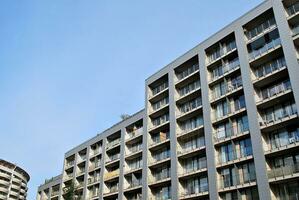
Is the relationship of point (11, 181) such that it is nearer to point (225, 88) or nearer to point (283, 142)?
point (225, 88)

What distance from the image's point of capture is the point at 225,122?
39.7m

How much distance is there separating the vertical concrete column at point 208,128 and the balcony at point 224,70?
113 centimetres

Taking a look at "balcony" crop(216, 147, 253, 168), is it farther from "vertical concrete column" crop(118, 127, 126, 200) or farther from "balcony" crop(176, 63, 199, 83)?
"vertical concrete column" crop(118, 127, 126, 200)

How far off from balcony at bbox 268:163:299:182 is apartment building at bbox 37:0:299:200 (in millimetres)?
86

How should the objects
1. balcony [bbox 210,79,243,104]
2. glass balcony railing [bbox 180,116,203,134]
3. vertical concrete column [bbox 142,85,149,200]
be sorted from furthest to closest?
vertical concrete column [bbox 142,85,149,200], glass balcony railing [bbox 180,116,203,134], balcony [bbox 210,79,243,104]

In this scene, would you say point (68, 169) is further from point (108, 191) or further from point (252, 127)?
point (252, 127)

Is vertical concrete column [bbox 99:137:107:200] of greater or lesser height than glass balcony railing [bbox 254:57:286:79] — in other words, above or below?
below

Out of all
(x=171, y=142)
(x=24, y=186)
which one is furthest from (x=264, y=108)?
(x=24, y=186)

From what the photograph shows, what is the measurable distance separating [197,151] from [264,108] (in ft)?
31.7

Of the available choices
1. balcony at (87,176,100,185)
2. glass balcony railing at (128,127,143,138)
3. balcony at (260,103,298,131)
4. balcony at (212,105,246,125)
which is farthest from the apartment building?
balcony at (87,176,100,185)

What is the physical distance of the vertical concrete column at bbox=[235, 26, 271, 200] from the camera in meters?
32.2

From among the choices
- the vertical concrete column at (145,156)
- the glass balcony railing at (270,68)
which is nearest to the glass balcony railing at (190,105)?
the vertical concrete column at (145,156)

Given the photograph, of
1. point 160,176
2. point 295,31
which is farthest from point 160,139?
point 295,31

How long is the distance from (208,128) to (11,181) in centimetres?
10818
